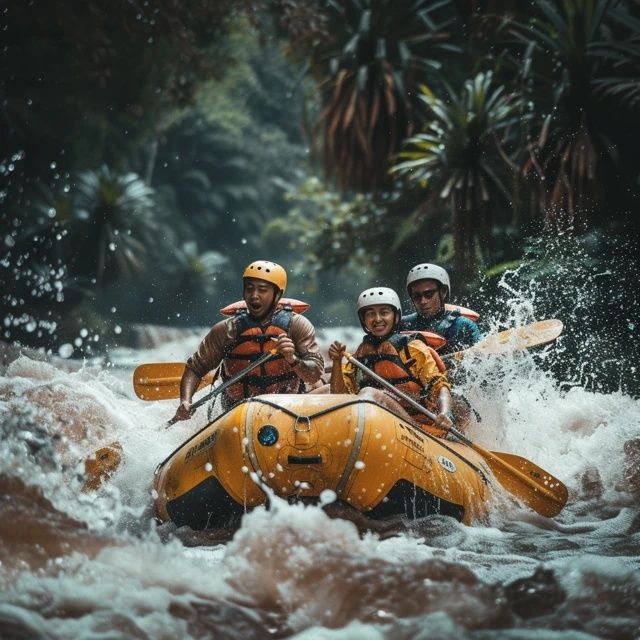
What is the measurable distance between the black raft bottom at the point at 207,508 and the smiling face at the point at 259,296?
49.2 inches

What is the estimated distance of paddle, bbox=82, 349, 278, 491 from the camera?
477 centimetres

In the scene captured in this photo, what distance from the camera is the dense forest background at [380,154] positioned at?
9.22 meters

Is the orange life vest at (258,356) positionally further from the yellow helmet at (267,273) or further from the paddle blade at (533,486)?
the paddle blade at (533,486)

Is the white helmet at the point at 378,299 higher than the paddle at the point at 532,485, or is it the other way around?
the white helmet at the point at 378,299

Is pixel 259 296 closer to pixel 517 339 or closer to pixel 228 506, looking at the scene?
pixel 228 506

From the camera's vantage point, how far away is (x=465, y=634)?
9.27 ft

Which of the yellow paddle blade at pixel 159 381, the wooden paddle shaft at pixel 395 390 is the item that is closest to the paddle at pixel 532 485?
the wooden paddle shaft at pixel 395 390

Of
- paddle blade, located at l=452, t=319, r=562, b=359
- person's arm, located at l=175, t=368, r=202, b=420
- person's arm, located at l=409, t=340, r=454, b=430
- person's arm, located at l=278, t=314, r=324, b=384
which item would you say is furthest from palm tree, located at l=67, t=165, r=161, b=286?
person's arm, located at l=409, t=340, r=454, b=430

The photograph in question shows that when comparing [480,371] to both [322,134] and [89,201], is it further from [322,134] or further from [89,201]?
[89,201]

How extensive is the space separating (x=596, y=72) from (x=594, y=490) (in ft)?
18.3

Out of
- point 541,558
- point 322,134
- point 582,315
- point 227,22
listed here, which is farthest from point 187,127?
point 541,558

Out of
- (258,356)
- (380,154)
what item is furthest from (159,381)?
(380,154)

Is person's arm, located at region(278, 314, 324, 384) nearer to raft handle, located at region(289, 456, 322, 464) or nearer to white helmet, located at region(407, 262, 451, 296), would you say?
raft handle, located at region(289, 456, 322, 464)

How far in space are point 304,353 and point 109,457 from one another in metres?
1.31
